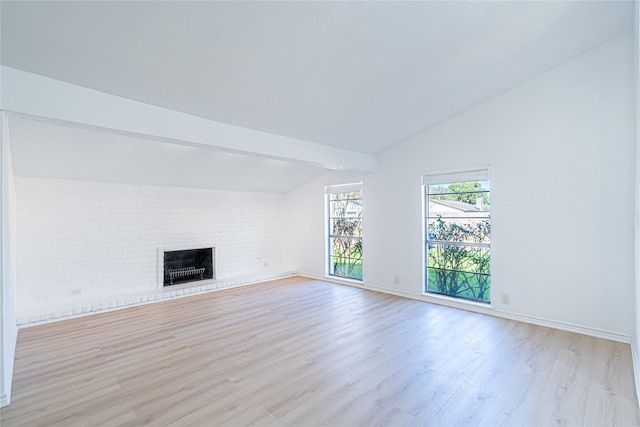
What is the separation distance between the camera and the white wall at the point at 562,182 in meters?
3.23

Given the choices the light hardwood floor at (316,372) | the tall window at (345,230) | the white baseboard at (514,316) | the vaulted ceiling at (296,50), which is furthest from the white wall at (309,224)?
the vaulted ceiling at (296,50)

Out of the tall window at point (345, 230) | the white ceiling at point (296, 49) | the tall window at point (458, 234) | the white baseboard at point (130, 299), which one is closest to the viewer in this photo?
the white ceiling at point (296, 49)

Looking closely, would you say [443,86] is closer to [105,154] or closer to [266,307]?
[266,307]

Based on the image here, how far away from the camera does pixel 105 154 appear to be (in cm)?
395

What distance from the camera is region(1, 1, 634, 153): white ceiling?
202 centimetres

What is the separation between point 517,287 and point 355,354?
7.83 feet

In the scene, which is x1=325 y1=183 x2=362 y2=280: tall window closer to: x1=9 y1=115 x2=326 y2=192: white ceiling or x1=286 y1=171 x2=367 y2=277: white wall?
x1=286 y1=171 x2=367 y2=277: white wall

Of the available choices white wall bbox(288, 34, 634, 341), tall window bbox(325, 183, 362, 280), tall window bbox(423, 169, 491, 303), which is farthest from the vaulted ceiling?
tall window bbox(325, 183, 362, 280)

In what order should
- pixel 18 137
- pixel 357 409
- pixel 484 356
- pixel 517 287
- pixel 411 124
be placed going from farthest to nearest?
pixel 411 124 → pixel 517 287 → pixel 18 137 → pixel 484 356 → pixel 357 409

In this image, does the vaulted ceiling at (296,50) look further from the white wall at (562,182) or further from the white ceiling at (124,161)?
the white ceiling at (124,161)

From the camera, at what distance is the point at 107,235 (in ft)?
15.5

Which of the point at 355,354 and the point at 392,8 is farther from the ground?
the point at 392,8

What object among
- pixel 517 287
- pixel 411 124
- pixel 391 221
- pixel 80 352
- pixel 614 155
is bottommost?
pixel 80 352

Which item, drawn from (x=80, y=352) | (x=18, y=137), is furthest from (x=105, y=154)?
(x=80, y=352)
